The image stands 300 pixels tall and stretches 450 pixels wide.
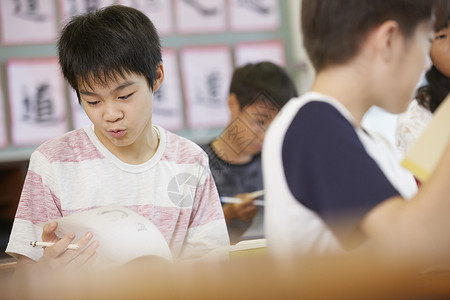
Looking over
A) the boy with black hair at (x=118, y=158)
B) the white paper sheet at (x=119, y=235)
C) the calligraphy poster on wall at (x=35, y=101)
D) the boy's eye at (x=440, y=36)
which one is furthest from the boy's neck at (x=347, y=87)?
the calligraphy poster on wall at (x=35, y=101)

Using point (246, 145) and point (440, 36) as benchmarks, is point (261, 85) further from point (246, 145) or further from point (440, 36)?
point (440, 36)

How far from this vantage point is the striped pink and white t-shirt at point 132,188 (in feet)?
3.73

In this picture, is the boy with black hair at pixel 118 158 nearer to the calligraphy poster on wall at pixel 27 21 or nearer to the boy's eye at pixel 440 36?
the boy's eye at pixel 440 36

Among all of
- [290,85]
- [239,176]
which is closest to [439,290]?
[239,176]

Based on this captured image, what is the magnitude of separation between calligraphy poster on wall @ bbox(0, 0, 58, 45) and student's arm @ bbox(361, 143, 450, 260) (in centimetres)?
289

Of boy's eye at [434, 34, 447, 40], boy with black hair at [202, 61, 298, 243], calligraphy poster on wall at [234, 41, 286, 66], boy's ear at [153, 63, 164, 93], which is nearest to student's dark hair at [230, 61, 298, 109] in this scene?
boy with black hair at [202, 61, 298, 243]

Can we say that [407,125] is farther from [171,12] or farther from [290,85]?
[171,12]

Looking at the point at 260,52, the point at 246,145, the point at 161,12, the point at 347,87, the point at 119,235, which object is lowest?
the point at 246,145

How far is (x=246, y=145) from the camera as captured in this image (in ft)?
6.66

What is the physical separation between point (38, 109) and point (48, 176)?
7.15 feet

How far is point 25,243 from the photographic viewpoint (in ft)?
3.59

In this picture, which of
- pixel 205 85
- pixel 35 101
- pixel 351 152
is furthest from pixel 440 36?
pixel 35 101

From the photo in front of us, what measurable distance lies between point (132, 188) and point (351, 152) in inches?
26.2

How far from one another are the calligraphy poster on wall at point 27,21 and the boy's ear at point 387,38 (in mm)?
2764
